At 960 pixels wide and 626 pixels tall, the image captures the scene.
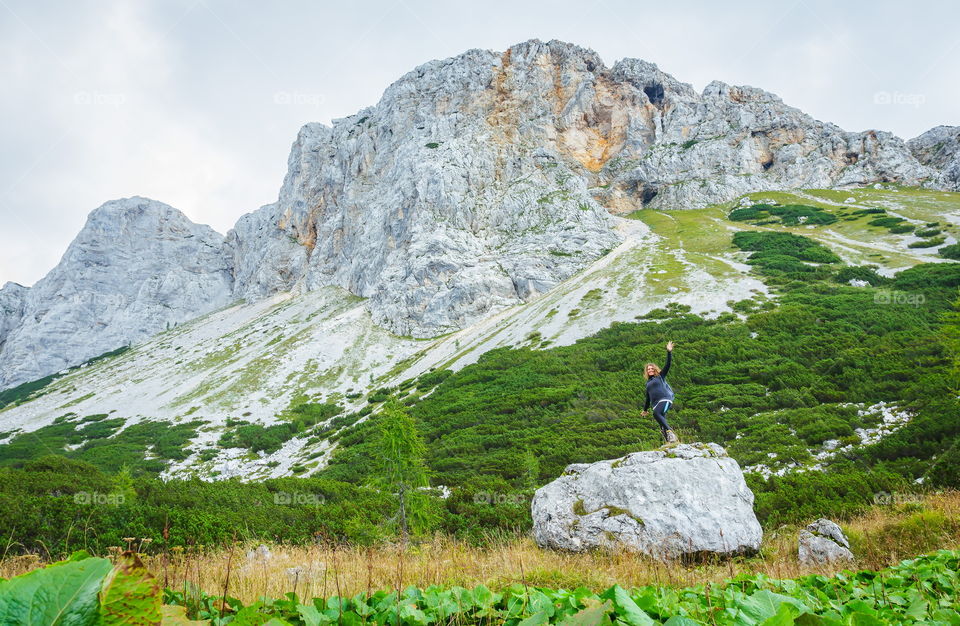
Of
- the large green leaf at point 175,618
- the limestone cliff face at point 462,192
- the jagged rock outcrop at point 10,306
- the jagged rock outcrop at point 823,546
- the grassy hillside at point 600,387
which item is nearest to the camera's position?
the large green leaf at point 175,618

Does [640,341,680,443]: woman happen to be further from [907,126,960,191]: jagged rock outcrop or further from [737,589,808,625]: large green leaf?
[907,126,960,191]: jagged rock outcrop

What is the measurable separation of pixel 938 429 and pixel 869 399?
14.8 feet

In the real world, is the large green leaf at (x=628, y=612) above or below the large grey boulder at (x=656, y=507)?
above

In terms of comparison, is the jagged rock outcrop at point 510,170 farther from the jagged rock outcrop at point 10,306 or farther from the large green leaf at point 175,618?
the large green leaf at point 175,618

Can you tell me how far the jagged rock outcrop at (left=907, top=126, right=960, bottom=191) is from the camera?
8212cm

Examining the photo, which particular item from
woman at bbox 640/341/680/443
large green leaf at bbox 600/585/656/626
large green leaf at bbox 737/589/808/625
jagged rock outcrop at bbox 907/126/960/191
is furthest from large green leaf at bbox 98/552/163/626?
jagged rock outcrop at bbox 907/126/960/191

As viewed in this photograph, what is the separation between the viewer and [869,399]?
17938 mm

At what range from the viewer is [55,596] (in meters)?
1.03

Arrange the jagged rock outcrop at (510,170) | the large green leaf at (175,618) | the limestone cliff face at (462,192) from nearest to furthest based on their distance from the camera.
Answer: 1. the large green leaf at (175,618)
2. the jagged rock outcrop at (510,170)
3. the limestone cliff face at (462,192)

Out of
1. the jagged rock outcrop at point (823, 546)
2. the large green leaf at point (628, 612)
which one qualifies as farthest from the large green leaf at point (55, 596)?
the jagged rock outcrop at point (823, 546)

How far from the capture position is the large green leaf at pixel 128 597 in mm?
1088

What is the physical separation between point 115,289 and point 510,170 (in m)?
109

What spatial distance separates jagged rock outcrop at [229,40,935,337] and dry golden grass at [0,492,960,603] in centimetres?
5690

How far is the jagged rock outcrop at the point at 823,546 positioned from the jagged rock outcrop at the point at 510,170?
5711 cm
